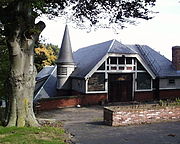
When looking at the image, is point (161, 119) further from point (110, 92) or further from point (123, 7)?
point (110, 92)

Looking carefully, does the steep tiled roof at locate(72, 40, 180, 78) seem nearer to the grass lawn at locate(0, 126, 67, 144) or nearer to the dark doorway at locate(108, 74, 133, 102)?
the dark doorway at locate(108, 74, 133, 102)

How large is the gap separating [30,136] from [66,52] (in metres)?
19.2

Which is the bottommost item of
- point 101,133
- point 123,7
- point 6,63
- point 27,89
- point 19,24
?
point 101,133

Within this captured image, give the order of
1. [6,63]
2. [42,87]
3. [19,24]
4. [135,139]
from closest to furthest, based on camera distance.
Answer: [135,139]
[19,24]
[6,63]
[42,87]

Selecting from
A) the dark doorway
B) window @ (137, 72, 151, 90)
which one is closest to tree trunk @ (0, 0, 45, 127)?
the dark doorway

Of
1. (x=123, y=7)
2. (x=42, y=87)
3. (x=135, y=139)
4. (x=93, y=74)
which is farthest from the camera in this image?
(x=42, y=87)

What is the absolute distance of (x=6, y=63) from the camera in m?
19.5

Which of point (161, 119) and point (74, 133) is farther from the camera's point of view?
point (161, 119)

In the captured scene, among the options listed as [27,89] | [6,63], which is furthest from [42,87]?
[27,89]

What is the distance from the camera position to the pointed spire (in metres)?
27.2

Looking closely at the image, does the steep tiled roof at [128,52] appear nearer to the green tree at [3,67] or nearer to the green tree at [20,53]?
the green tree at [3,67]

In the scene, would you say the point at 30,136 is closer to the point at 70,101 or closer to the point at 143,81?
the point at 70,101

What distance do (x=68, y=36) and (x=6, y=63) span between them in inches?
432

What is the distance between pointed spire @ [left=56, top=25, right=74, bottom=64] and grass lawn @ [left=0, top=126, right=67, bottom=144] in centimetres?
1710
